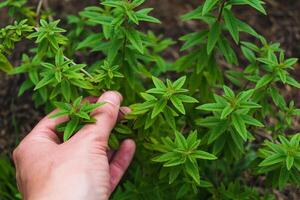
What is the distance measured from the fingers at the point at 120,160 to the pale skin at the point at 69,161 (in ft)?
0.89

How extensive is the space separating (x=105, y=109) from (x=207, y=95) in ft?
2.58

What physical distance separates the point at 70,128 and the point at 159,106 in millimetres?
478

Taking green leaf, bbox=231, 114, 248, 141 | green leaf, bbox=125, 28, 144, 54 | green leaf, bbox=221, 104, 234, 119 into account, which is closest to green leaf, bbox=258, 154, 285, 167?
green leaf, bbox=231, 114, 248, 141

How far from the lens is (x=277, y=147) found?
2.78 metres

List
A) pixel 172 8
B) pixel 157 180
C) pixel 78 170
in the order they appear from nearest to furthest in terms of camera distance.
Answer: pixel 78 170 → pixel 157 180 → pixel 172 8

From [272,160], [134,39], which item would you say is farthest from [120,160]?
[272,160]

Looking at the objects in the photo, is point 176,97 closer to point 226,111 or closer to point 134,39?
point 226,111

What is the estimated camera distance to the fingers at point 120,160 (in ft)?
10.1

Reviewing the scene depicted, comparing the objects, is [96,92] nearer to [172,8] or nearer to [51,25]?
[51,25]

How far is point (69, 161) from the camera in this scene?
2562mm

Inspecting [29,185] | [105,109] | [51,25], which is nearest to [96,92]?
[105,109]

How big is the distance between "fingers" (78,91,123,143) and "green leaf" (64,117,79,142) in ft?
0.16

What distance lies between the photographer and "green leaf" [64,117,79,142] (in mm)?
2668

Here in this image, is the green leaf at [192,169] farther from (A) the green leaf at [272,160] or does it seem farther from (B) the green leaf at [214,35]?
(B) the green leaf at [214,35]
